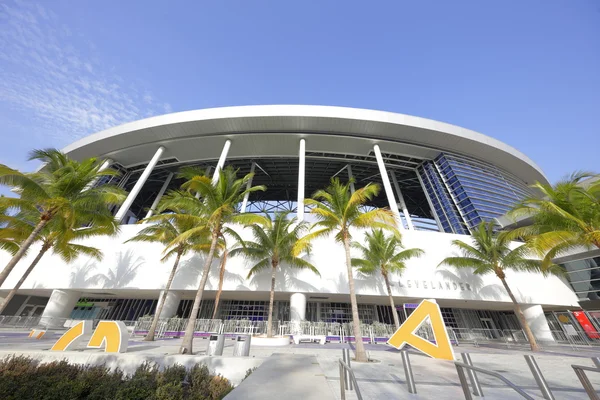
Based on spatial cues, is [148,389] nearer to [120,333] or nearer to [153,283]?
[120,333]

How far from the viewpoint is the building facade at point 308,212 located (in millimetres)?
19938

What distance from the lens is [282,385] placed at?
461cm

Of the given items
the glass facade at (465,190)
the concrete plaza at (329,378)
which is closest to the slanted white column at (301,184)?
the concrete plaza at (329,378)

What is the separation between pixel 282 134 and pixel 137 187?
17453mm

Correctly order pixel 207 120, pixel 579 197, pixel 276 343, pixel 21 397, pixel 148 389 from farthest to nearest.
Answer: pixel 207 120, pixel 276 343, pixel 579 197, pixel 148 389, pixel 21 397

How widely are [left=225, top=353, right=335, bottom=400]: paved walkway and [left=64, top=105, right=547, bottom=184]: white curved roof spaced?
25.2 m

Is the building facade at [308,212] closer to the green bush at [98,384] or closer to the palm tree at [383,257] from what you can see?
the palm tree at [383,257]

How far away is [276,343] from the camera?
15023mm

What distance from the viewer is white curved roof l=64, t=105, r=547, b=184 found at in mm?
27219

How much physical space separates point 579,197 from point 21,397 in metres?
22.2

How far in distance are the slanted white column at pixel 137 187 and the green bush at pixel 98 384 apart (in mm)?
18839

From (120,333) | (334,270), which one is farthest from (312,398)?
(334,270)

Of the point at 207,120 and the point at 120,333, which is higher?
the point at 207,120

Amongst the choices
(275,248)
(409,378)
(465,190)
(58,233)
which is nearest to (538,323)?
(465,190)
